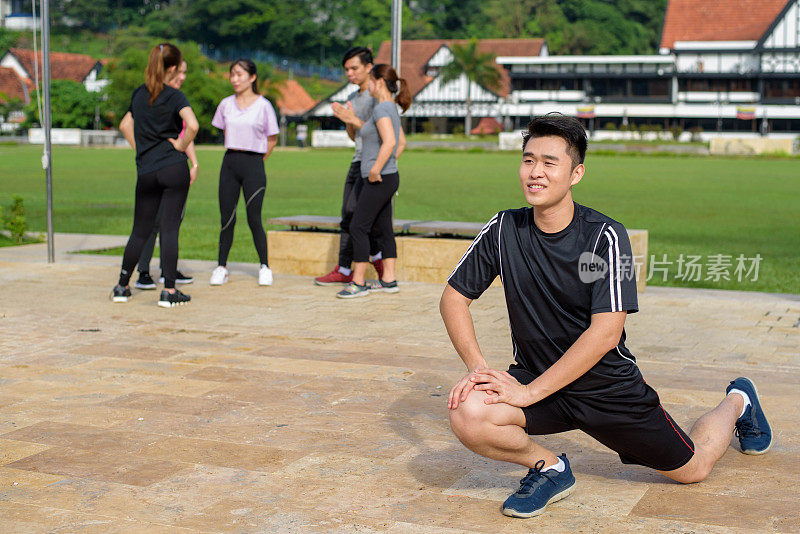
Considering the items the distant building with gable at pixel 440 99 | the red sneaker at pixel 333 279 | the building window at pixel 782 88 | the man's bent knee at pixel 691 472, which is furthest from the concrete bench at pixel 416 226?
the building window at pixel 782 88

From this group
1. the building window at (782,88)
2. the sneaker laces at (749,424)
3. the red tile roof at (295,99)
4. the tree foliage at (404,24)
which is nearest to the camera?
the sneaker laces at (749,424)

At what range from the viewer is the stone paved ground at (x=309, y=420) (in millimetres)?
3518

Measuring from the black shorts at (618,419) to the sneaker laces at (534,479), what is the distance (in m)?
0.13

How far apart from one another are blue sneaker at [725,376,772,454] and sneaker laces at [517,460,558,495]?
1060mm

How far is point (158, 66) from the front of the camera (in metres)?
7.64

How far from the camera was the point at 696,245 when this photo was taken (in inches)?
516

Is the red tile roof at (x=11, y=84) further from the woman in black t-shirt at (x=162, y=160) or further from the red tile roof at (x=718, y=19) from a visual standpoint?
the woman in black t-shirt at (x=162, y=160)

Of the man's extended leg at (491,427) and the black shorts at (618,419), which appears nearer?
the man's extended leg at (491,427)

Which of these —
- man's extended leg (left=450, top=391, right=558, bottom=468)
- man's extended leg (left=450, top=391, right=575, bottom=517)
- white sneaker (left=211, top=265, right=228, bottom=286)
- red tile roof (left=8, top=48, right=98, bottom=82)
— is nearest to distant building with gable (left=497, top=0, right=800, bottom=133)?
red tile roof (left=8, top=48, right=98, bottom=82)

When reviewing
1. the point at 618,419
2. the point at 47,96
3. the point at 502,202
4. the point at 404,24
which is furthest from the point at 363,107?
the point at 404,24

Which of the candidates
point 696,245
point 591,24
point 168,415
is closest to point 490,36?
point 591,24

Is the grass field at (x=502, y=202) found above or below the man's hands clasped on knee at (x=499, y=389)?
below

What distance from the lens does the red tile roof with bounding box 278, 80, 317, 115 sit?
84806 mm

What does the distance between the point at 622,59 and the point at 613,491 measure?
7430cm
